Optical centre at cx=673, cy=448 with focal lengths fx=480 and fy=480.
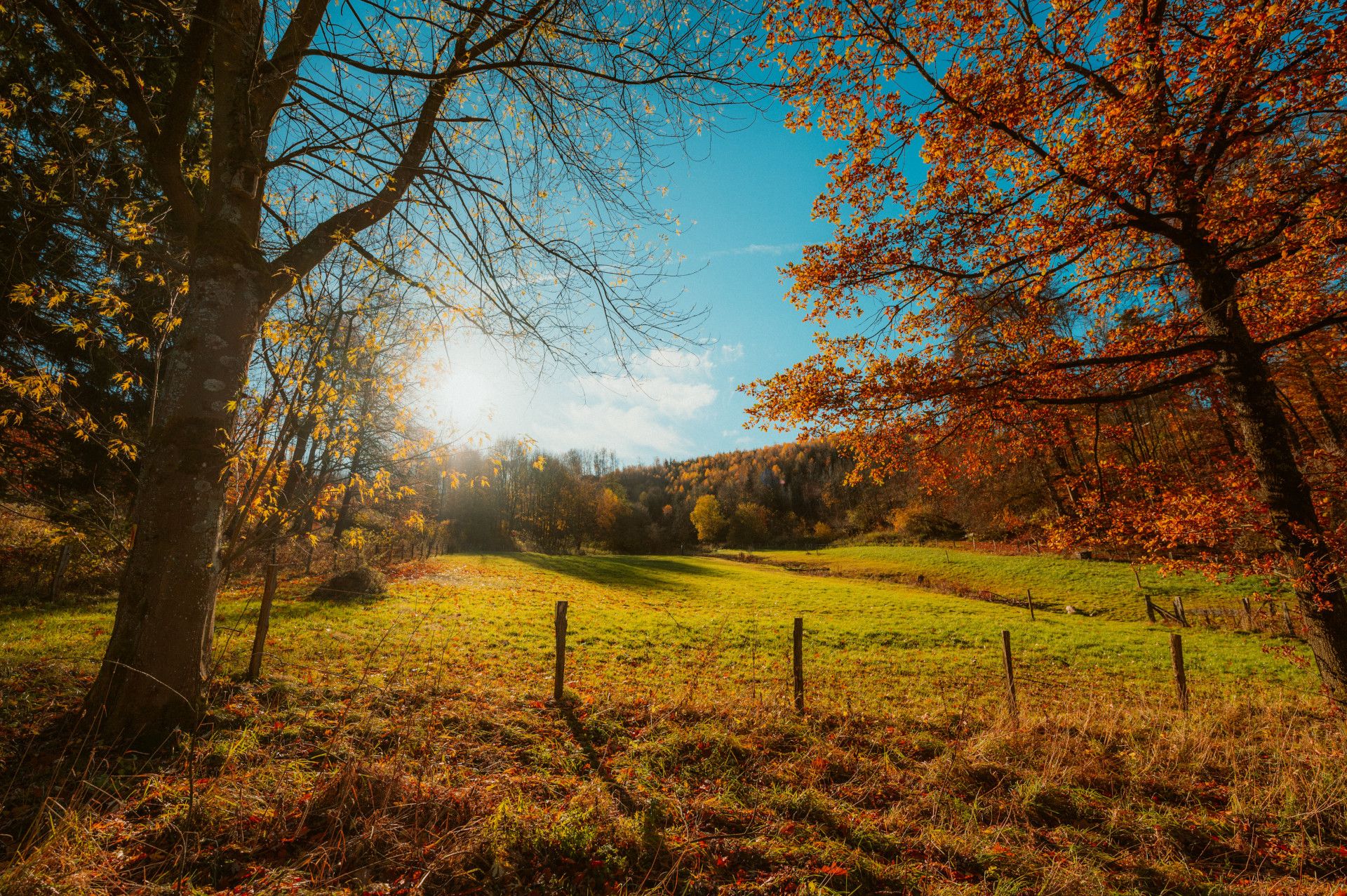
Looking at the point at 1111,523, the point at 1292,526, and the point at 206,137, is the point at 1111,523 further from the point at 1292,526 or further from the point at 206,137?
the point at 206,137

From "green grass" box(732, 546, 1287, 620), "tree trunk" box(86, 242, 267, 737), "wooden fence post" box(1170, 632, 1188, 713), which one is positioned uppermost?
"tree trunk" box(86, 242, 267, 737)

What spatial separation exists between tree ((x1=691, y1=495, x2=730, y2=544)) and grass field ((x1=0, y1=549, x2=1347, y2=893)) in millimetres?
62175

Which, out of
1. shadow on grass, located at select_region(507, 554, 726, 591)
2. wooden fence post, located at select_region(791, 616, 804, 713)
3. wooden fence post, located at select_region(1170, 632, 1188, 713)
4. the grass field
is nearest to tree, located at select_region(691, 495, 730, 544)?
shadow on grass, located at select_region(507, 554, 726, 591)

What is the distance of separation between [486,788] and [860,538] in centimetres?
6052

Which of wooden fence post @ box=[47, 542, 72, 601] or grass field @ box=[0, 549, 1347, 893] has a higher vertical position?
wooden fence post @ box=[47, 542, 72, 601]

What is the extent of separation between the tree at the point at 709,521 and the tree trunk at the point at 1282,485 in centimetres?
6512

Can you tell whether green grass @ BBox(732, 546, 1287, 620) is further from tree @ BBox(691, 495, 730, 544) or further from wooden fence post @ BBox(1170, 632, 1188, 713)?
tree @ BBox(691, 495, 730, 544)

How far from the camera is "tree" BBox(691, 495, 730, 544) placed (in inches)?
2785

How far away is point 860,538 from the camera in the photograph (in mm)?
58531

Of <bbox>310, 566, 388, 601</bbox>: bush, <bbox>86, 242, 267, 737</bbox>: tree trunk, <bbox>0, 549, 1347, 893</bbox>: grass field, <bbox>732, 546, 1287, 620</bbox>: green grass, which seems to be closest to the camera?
<bbox>0, 549, 1347, 893</bbox>: grass field

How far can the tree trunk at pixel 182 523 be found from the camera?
3.70 m

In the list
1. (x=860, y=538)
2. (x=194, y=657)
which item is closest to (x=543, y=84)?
(x=194, y=657)

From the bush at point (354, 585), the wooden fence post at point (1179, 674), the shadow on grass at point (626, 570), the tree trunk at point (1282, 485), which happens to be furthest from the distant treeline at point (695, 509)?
the tree trunk at point (1282, 485)

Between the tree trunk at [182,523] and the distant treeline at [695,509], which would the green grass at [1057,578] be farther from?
the tree trunk at [182,523]
